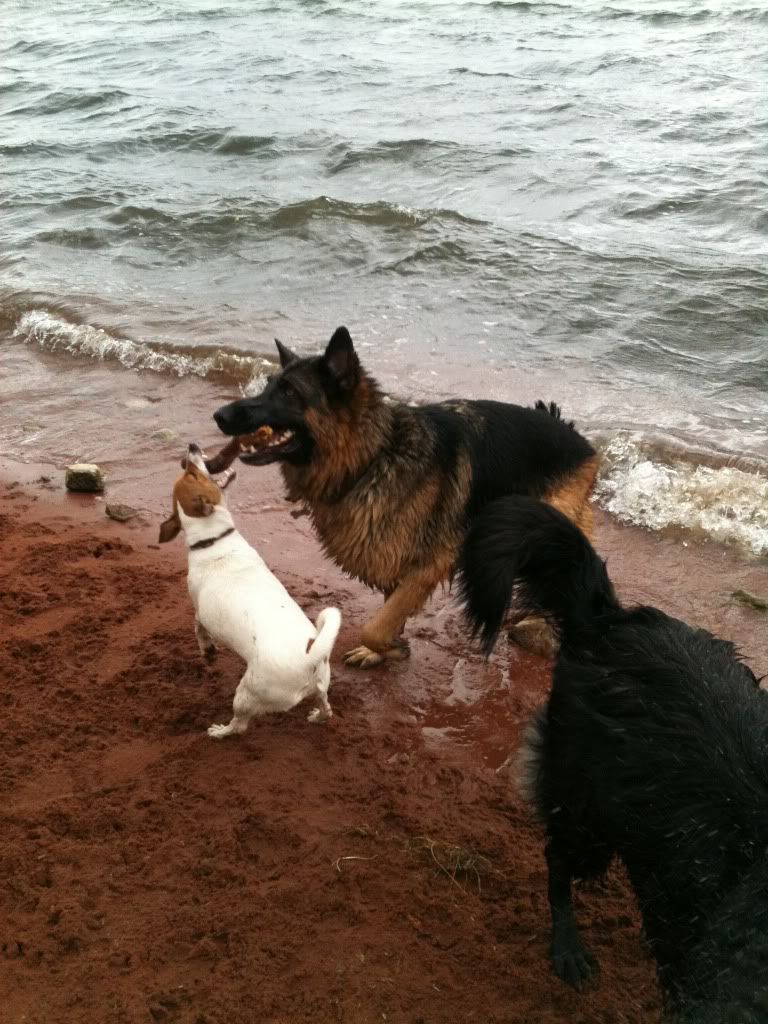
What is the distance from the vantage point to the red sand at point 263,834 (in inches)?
118

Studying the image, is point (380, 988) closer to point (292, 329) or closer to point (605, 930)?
point (605, 930)

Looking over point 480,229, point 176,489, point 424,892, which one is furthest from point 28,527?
point 480,229

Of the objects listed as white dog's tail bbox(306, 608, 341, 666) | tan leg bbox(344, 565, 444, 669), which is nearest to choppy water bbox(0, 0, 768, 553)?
tan leg bbox(344, 565, 444, 669)

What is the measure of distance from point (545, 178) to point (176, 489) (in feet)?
29.5

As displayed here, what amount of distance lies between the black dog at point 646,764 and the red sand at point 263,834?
0.35 m

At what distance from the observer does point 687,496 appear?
6090 millimetres

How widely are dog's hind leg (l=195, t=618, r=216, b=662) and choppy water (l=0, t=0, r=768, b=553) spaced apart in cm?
281

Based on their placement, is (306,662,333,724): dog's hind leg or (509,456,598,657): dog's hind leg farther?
(509,456,598,657): dog's hind leg

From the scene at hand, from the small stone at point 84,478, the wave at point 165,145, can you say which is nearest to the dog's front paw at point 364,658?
the small stone at point 84,478

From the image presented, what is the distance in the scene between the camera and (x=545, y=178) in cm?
1194

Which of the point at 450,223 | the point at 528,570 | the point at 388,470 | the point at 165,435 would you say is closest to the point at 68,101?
the point at 450,223

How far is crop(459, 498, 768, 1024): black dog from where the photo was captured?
2393mm

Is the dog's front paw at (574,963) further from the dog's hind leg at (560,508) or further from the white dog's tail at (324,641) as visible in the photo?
the dog's hind leg at (560,508)

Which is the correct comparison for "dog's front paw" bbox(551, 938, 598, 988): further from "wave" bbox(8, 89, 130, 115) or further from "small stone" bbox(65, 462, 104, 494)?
"wave" bbox(8, 89, 130, 115)
